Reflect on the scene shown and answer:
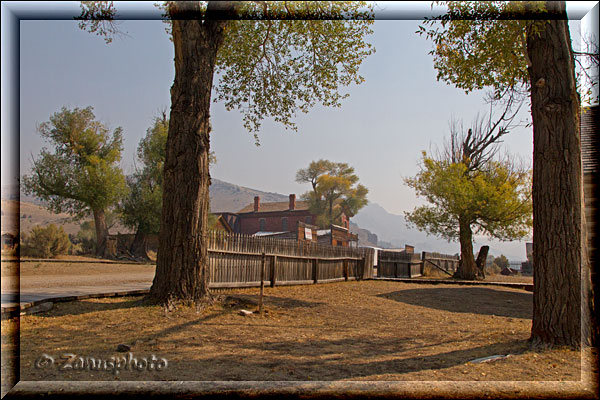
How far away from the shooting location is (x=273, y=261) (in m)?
13.1

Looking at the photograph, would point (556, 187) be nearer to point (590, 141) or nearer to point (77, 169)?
point (590, 141)

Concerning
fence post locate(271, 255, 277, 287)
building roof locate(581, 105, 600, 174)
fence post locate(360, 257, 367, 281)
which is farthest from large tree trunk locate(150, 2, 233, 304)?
fence post locate(360, 257, 367, 281)

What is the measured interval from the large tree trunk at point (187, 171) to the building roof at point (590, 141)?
9707 millimetres

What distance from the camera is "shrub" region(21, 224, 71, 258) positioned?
2541 cm

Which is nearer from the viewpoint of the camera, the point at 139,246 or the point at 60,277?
the point at 60,277

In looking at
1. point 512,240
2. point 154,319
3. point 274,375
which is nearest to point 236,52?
point 154,319

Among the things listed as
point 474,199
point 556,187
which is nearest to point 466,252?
point 474,199

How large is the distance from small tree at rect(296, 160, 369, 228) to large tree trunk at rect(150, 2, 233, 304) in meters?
65.5

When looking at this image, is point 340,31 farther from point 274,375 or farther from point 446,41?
point 274,375

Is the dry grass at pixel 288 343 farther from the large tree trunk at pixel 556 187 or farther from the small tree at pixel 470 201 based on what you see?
the small tree at pixel 470 201

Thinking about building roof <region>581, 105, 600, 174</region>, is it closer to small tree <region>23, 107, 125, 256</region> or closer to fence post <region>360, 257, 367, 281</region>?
fence post <region>360, 257, 367, 281</region>

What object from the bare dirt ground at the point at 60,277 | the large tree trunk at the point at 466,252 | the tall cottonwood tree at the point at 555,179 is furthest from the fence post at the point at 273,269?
the large tree trunk at the point at 466,252

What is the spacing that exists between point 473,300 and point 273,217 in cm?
5509

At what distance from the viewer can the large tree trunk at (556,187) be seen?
5945mm
